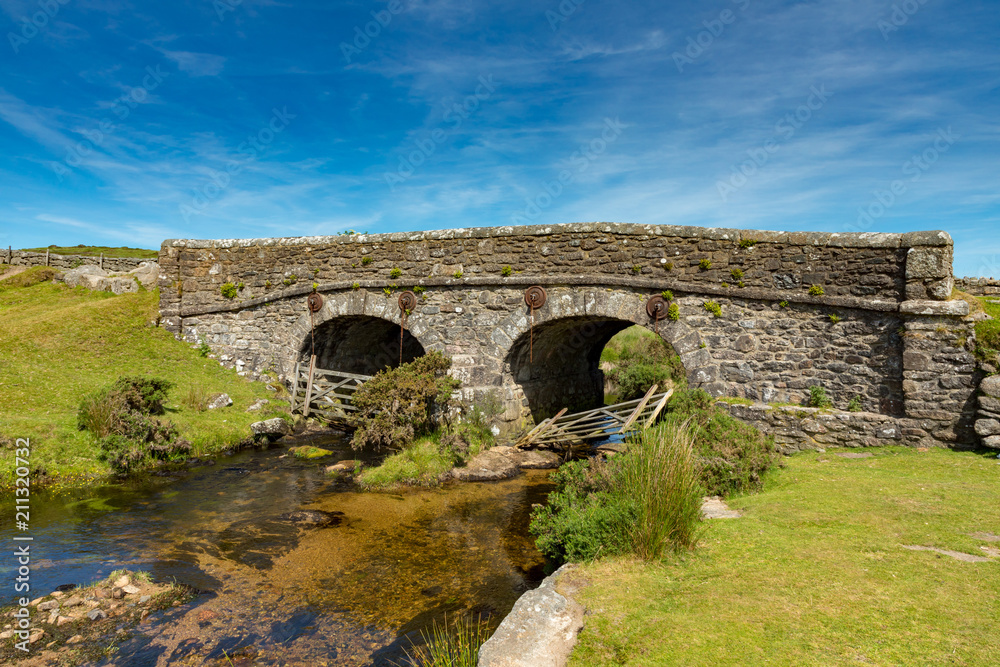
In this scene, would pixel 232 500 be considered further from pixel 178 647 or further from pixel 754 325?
pixel 754 325

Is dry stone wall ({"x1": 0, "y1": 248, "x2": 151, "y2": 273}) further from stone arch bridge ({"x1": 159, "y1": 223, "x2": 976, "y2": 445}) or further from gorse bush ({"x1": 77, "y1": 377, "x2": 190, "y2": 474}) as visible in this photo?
gorse bush ({"x1": 77, "y1": 377, "x2": 190, "y2": 474})

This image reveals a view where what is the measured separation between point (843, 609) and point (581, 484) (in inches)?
141

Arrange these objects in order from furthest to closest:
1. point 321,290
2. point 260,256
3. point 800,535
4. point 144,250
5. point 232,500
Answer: point 144,250 → point 260,256 → point 321,290 → point 232,500 → point 800,535

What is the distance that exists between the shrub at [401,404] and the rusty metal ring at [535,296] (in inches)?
92.9

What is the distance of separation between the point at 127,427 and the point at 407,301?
240 inches

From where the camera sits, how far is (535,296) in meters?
12.3

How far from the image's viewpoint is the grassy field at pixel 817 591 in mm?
3562

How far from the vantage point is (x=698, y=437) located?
8352mm

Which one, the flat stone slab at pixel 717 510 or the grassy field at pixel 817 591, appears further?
the flat stone slab at pixel 717 510

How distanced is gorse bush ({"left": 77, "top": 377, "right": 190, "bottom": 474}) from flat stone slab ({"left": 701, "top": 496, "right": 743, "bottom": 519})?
9.77 m

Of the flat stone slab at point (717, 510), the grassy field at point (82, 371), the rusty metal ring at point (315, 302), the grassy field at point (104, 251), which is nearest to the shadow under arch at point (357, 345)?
the rusty metal ring at point (315, 302)

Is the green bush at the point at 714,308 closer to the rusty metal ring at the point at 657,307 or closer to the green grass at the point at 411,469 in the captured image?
the rusty metal ring at the point at 657,307

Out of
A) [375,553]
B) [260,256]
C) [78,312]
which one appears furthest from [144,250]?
[375,553]

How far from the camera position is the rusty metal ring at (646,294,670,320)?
1131 cm
